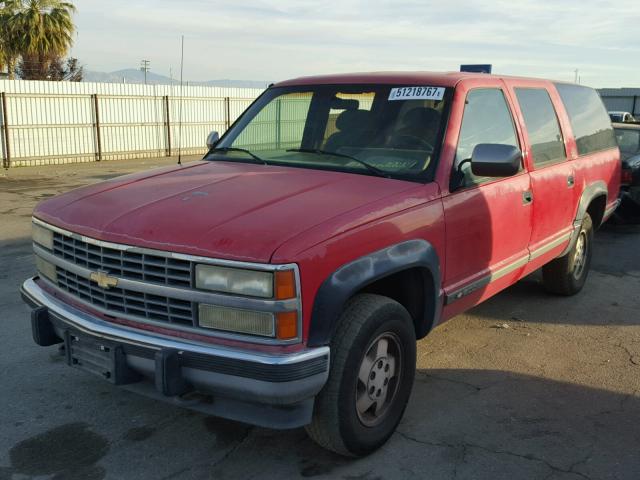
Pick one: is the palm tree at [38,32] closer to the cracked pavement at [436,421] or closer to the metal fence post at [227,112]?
the metal fence post at [227,112]

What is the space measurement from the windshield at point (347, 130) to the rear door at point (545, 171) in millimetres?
1031

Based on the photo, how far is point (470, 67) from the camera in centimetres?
624

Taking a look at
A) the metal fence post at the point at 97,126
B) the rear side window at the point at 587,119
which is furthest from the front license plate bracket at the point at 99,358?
the metal fence post at the point at 97,126

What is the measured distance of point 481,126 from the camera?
427 centimetres

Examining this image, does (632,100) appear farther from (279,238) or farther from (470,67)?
(279,238)

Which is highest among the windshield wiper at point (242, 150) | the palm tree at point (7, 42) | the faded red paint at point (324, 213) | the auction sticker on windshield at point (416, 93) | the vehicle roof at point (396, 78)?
the palm tree at point (7, 42)

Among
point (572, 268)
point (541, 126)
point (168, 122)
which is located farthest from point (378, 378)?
point (168, 122)

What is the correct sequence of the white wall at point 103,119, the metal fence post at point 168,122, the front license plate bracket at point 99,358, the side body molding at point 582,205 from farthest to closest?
1. the metal fence post at point 168,122
2. the white wall at point 103,119
3. the side body molding at point 582,205
4. the front license plate bracket at point 99,358

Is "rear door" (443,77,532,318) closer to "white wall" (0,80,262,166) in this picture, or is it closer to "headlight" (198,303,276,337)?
"headlight" (198,303,276,337)

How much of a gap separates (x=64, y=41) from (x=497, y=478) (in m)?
30.0

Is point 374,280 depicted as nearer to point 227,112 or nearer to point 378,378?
point 378,378

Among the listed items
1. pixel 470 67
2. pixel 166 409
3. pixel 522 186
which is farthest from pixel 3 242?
pixel 522 186

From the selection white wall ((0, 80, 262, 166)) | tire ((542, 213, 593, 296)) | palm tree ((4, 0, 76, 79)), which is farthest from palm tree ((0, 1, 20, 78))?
tire ((542, 213, 593, 296))

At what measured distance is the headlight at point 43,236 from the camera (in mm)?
3564
